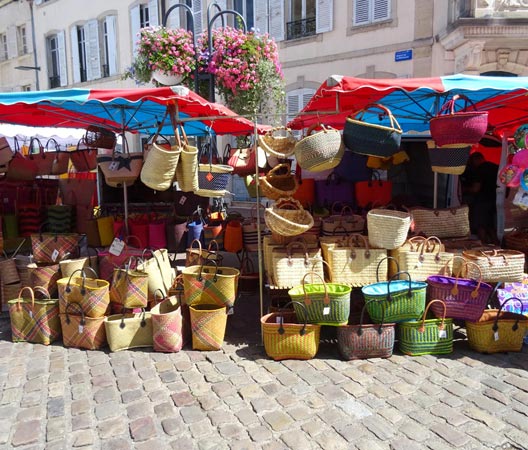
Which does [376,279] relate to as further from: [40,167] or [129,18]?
[129,18]

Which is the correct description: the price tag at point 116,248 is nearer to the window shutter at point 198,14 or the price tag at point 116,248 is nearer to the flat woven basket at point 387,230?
the flat woven basket at point 387,230

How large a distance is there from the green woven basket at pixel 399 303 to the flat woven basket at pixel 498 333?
1.76 feet

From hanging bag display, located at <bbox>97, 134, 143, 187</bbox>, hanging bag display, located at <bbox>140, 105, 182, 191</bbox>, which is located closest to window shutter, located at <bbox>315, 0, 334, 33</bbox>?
hanging bag display, located at <bbox>97, 134, 143, 187</bbox>

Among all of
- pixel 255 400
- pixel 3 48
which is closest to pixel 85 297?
pixel 255 400

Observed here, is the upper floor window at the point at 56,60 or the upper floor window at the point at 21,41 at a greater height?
the upper floor window at the point at 21,41

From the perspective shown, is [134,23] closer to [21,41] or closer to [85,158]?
[21,41]

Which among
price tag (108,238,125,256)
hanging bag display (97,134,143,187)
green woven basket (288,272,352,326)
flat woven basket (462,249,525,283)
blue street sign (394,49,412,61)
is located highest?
blue street sign (394,49,412,61)

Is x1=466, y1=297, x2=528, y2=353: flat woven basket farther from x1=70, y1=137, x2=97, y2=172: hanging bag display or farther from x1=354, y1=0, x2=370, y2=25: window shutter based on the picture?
x1=354, y1=0, x2=370, y2=25: window shutter

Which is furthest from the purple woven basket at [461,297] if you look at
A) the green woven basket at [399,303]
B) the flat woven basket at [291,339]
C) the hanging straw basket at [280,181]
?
the hanging straw basket at [280,181]

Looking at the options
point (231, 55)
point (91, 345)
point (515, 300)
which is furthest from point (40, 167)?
point (515, 300)

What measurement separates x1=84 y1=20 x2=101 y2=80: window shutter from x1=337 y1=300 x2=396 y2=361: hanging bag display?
1525 centimetres

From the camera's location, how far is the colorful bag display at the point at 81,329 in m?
3.96

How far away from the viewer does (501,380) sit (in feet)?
11.1

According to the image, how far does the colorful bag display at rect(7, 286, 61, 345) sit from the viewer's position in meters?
4.07
